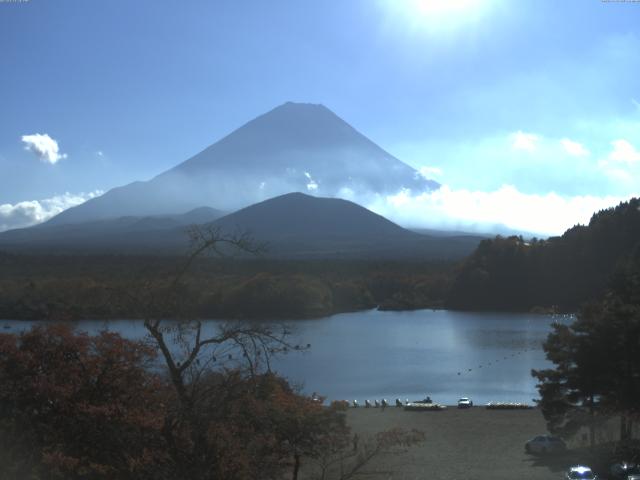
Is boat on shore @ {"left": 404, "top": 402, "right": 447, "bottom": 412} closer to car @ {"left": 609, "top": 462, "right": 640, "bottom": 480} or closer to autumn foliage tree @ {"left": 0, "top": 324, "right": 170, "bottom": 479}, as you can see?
car @ {"left": 609, "top": 462, "right": 640, "bottom": 480}

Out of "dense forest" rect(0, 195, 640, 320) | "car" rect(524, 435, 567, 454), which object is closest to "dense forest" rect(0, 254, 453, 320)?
"dense forest" rect(0, 195, 640, 320)

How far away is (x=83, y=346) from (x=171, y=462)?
935 millimetres

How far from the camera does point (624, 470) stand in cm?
704

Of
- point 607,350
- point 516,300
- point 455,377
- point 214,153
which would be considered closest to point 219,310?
point 455,377

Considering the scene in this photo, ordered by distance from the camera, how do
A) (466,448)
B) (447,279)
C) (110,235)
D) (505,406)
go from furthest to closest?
(110,235)
(447,279)
(505,406)
(466,448)

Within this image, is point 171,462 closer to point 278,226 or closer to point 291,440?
point 291,440

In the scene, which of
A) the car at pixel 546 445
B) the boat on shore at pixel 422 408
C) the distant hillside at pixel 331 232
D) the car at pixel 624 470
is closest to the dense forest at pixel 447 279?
the boat on shore at pixel 422 408

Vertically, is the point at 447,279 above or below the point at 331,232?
below

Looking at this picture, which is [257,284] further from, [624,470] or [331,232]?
[331,232]

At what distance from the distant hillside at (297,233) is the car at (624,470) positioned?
53.8m

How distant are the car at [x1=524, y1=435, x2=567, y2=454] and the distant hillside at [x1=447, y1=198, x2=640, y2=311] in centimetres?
2522

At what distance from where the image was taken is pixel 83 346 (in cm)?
→ 414

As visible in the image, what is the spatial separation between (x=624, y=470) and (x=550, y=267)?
1233 inches

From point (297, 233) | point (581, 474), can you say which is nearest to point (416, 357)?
point (581, 474)
